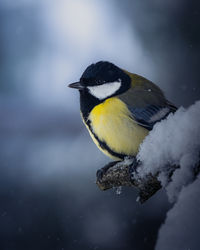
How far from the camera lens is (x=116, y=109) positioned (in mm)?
1390

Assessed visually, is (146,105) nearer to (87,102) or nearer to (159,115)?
(159,115)

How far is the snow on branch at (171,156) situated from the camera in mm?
703

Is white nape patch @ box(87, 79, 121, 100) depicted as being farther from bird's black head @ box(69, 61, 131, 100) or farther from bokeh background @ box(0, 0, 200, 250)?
bokeh background @ box(0, 0, 200, 250)

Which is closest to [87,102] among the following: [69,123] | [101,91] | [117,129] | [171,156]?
[101,91]

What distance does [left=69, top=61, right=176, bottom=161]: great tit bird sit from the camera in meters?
1.35

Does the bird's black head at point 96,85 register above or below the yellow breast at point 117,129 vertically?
above

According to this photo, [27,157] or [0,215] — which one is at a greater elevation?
[27,157]

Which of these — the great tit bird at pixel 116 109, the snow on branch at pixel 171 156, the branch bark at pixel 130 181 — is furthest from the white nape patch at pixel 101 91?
the snow on branch at pixel 171 156

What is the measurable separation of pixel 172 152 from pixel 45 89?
8.67ft

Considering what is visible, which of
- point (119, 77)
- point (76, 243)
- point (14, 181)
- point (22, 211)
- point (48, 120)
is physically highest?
point (119, 77)

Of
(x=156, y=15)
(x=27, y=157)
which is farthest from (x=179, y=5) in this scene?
(x=27, y=157)

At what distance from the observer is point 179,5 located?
3.25 meters

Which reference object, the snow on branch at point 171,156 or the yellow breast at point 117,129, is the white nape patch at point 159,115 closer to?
the yellow breast at point 117,129

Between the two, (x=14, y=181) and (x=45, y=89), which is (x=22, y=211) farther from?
(x=45, y=89)
